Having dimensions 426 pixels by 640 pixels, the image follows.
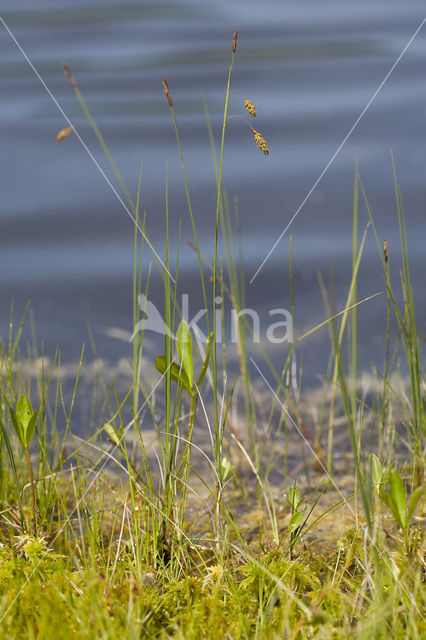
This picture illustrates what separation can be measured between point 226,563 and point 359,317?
1732 millimetres

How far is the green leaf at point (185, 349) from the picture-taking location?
1.25m

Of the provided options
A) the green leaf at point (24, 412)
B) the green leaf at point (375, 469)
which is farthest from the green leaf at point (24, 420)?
the green leaf at point (375, 469)

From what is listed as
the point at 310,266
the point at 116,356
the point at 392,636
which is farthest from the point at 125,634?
the point at 310,266

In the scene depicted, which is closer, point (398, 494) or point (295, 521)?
point (398, 494)

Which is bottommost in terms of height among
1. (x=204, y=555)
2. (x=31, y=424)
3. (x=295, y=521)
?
(x=204, y=555)

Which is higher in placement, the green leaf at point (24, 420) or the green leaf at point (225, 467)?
the green leaf at point (24, 420)

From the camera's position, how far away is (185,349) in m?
1.25

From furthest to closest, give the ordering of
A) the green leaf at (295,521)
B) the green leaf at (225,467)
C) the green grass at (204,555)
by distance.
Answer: the green leaf at (225,467), the green leaf at (295,521), the green grass at (204,555)

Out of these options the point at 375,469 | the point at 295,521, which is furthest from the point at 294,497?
the point at 375,469

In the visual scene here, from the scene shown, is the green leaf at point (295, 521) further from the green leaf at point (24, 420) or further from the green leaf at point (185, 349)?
the green leaf at point (24, 420)

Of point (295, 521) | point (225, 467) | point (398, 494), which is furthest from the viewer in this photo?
point (225, 467)

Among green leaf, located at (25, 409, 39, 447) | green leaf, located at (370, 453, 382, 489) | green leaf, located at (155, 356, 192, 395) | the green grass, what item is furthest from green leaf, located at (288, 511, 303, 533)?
green leaf, located at (25, 409, 39, 447)

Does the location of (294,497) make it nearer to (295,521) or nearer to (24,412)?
(295,521)

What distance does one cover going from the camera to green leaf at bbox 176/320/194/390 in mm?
1251
